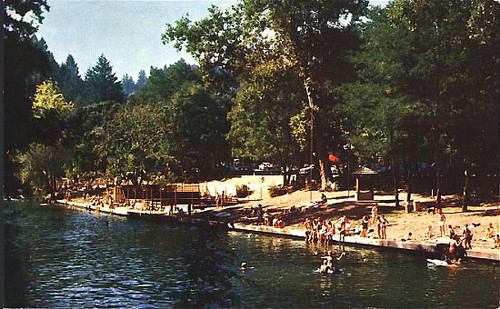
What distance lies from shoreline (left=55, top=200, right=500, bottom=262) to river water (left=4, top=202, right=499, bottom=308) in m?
0.53

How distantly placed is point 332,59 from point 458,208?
34.1 feet

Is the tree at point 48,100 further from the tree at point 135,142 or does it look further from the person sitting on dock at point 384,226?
the person sitting on dock at point 384,226

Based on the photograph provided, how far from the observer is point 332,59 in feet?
102

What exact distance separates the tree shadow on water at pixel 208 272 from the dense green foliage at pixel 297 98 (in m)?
4.90

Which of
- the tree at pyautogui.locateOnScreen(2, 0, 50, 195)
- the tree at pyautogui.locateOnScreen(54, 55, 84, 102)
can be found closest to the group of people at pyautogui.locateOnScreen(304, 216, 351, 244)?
the tree at pyautogui.locateOnScreen(54, 55, 84, 102)

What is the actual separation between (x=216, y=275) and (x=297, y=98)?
57.5 ft

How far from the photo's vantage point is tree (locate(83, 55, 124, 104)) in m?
17.4

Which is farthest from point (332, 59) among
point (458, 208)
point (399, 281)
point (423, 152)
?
point (399, 281)

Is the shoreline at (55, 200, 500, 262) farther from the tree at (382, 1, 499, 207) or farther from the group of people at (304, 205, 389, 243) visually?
the tree at (382, 1, 499, 207)

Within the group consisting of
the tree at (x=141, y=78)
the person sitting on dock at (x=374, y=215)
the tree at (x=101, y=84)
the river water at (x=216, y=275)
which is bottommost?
the river water at (x=216, y=275)

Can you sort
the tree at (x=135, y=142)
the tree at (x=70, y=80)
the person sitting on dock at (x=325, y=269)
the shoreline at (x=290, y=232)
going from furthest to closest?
1. the tree at (x=135, y=142)
2. the shoreline at (x=290, y=232)
3. the person sitting on dock at (x=325, y=269)
4. the tree at (x=70, y=80)

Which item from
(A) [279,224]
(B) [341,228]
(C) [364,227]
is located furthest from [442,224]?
(A) [279,224]

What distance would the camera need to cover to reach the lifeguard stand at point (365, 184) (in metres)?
28.5

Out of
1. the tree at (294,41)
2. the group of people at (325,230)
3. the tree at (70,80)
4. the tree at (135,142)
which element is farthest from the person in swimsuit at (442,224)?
the tree at (70,80)
